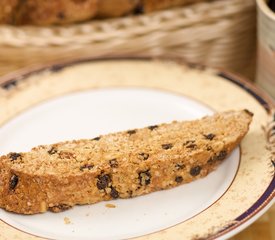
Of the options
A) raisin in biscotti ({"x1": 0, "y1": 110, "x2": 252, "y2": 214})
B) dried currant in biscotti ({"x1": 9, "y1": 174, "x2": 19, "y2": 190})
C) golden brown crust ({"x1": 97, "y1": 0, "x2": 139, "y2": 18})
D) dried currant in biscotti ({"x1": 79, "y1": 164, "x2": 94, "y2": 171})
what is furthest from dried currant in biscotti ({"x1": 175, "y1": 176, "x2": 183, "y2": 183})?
golden brown crust ({"x1": 97, "y1": 0, "x2": 139, "y2": 18})

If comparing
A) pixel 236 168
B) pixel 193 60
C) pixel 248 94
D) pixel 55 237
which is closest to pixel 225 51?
pixel 193 60

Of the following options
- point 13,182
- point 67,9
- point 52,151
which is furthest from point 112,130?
point 67,9

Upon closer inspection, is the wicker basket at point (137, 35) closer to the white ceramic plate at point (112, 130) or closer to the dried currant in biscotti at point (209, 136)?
the white ceramic plate at point (112, 130)

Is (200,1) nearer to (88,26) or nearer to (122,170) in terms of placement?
(88,26)

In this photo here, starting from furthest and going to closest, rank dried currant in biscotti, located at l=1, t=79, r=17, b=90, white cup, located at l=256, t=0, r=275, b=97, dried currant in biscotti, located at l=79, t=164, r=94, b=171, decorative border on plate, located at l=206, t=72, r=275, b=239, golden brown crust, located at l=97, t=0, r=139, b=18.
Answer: golden brown crust, located at l=97, t=0, r=139, b=18 < dried currant in biscotti, located at l=1, t=79, r=17, b=90 < white cup, located at l=256, t=0, r=275, b=97 < dried currant in biscotti, located at l=79, t=164, r=94, b=171 < decorative border on plate, located at l=206, t=72, r=275, b=239

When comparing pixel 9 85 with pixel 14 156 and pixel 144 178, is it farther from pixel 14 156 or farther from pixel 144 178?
pixel 144 178

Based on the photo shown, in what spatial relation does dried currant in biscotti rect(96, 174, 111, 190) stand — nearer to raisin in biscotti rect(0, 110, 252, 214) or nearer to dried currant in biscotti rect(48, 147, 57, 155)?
raisin in biscotti rect(0, 110, 252, 214)
